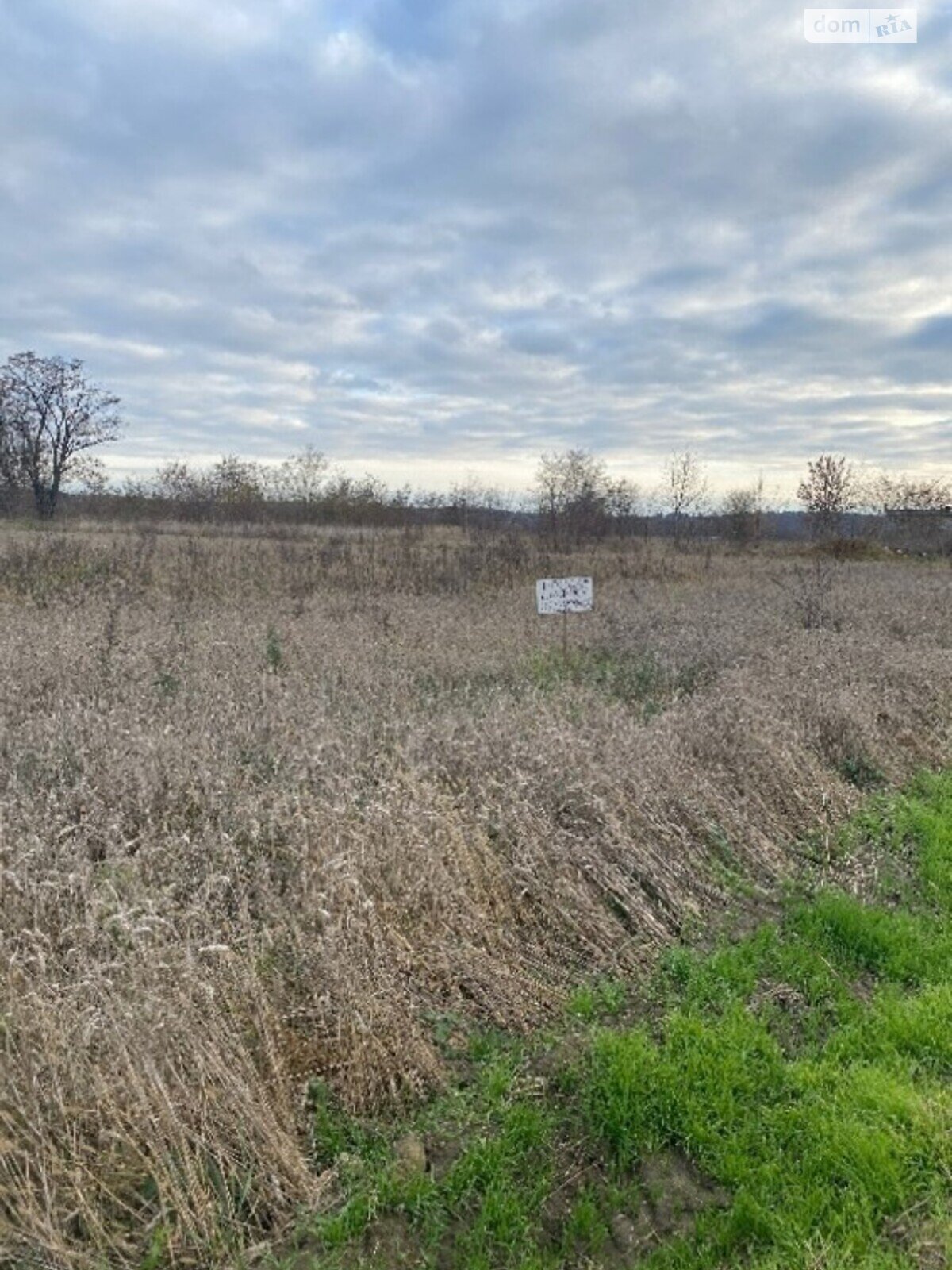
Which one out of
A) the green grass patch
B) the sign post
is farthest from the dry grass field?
the sign post

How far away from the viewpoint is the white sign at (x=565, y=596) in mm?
7926

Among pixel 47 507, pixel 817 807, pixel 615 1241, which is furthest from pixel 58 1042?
pixel 47 507

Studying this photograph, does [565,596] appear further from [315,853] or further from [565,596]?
[315,853]

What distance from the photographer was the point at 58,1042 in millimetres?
2377

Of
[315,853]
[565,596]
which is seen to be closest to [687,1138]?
[315,853]

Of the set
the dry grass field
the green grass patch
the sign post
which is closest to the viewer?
the green grass patch

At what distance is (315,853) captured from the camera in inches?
139

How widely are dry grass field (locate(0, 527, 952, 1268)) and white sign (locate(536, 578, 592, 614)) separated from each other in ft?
2.32

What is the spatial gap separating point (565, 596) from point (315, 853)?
195 inches

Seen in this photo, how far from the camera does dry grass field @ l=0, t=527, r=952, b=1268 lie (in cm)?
231

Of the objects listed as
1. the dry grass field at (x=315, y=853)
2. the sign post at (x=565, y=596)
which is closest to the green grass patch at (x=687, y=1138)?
the dry grass field at (x=315, y=853)

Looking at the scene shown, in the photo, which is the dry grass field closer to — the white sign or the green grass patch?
the green grass patch

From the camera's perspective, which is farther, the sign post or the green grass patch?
the sign post

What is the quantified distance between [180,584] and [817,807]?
11638 millimetres
